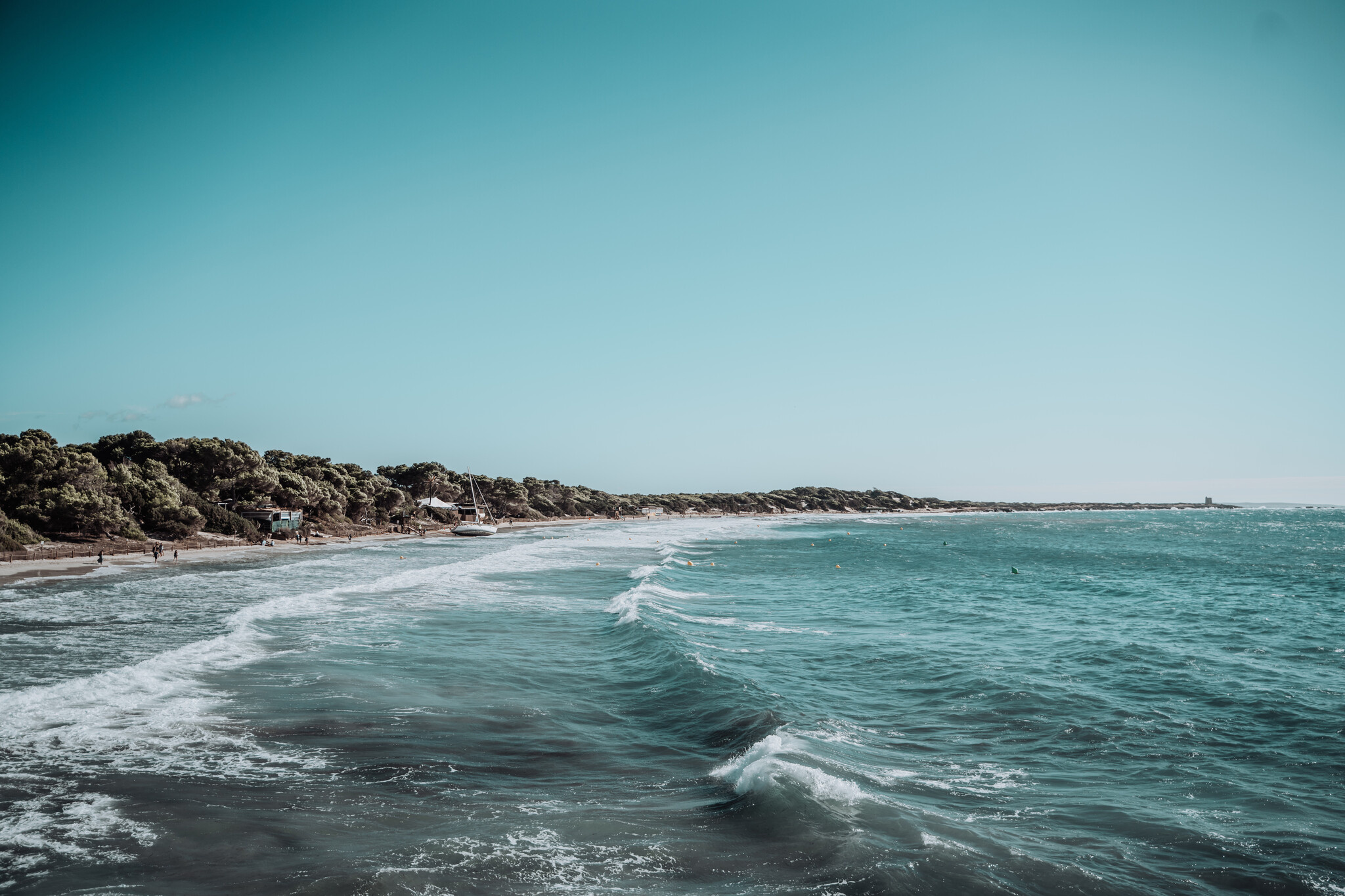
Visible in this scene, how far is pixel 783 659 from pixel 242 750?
1172cm

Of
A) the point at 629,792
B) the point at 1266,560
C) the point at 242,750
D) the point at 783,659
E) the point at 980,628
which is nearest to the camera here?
the point at 629,792

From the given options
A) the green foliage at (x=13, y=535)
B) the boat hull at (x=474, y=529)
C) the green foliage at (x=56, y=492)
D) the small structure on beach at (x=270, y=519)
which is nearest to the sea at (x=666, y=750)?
the green foliage at (x=13, y=535)

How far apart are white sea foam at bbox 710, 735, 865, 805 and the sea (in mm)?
49

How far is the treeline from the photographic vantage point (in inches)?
1764

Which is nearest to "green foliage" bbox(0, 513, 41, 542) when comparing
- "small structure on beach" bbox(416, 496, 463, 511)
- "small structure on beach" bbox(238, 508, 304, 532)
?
"small structure on beach" bbox(238, 508, 304, 532)

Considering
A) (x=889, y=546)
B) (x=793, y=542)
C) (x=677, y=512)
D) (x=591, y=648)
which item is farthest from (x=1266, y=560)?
(x=677, y=512)

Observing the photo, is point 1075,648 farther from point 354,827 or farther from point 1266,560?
point 1266,560

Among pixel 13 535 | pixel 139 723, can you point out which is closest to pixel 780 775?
pixel 139 723

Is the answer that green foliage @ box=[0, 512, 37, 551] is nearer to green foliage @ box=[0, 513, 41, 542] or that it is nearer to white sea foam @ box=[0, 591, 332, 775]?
green foliage @ box=[0, 513, 41, 542]

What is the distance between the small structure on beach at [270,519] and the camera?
62.4 m

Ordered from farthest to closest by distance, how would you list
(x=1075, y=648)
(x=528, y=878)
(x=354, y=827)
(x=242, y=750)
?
(x=1075, y=648) < (x=242, y=750) < (x=354, y=827) < (x=528, y=878)

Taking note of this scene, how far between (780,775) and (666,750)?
2324mm

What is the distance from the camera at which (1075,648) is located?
18.9 meters

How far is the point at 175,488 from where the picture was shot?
5406 cm
